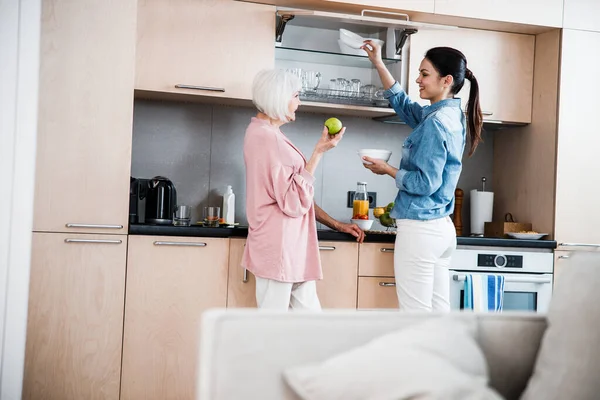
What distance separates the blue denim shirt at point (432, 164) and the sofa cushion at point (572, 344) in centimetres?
174

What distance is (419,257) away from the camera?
3.29m

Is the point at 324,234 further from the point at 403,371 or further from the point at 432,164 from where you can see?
the point at 403,371

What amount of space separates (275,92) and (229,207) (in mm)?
888

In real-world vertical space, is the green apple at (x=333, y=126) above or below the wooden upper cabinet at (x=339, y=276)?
above

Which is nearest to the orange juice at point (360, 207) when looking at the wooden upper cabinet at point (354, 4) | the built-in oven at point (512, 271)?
the built-in oven at point (512, 271)

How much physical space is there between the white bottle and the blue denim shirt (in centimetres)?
91

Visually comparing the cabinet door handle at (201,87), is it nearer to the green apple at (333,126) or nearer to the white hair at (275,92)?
the white hair at (275,92)

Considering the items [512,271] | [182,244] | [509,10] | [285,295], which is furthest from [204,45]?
[512,271]

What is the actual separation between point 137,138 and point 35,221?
32.4 inches

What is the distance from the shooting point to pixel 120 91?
340cm

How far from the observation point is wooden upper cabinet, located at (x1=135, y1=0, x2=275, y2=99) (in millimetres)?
3564

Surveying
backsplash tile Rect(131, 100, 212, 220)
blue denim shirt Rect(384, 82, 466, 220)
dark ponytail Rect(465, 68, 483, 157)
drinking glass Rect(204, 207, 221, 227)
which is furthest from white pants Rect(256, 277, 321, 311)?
dark ponytail Rect(465, 68, 483, 157)

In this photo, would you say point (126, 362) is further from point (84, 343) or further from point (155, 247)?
point (155, 247)

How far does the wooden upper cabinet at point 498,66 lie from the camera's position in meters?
4.02
